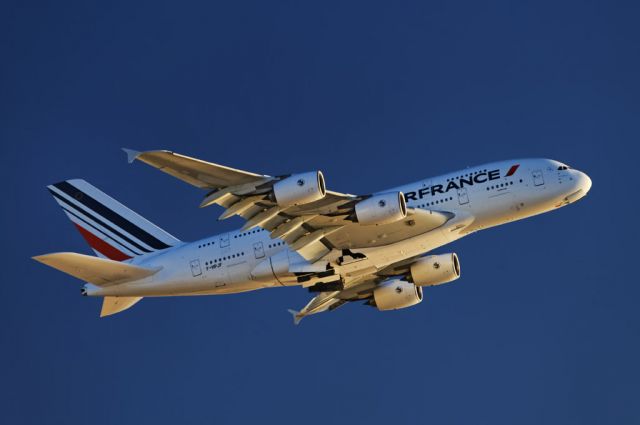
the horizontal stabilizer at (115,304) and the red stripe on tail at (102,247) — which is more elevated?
the red stripe on tail at (102,247)

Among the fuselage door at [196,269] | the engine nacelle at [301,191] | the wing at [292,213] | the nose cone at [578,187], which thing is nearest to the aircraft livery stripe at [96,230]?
the fuselage door at [196,269]

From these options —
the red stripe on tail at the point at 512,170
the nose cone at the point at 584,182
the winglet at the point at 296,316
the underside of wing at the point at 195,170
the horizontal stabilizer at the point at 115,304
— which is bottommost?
the winglet at the point at 296,316

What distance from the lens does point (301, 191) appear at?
4538 cm

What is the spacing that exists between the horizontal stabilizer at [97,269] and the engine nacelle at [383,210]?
38.8ft

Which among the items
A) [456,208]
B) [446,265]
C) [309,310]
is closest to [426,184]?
[456,208]

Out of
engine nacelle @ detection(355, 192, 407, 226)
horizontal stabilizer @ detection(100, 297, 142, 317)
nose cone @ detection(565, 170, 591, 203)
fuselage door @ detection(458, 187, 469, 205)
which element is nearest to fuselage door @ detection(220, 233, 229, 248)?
horizontal stabilizer @ detection(100, 297, 142, 317)

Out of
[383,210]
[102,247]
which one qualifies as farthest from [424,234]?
[102,247]

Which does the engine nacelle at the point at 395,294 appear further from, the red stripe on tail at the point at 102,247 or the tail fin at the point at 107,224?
the red stripe on tail at the point at 102,247

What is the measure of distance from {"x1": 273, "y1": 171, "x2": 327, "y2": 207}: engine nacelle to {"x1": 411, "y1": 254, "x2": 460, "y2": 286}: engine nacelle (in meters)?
11.8

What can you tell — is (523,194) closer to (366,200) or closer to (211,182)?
(366,200)

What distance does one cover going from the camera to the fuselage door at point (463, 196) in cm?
5044

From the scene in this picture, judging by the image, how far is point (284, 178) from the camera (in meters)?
45.9

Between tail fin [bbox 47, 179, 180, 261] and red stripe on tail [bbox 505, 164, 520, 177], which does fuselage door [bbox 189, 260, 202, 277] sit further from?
red stripe on tail [bbox 505, 164, 520, 177]

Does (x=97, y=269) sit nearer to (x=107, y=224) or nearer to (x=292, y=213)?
(x=107, y=224)
